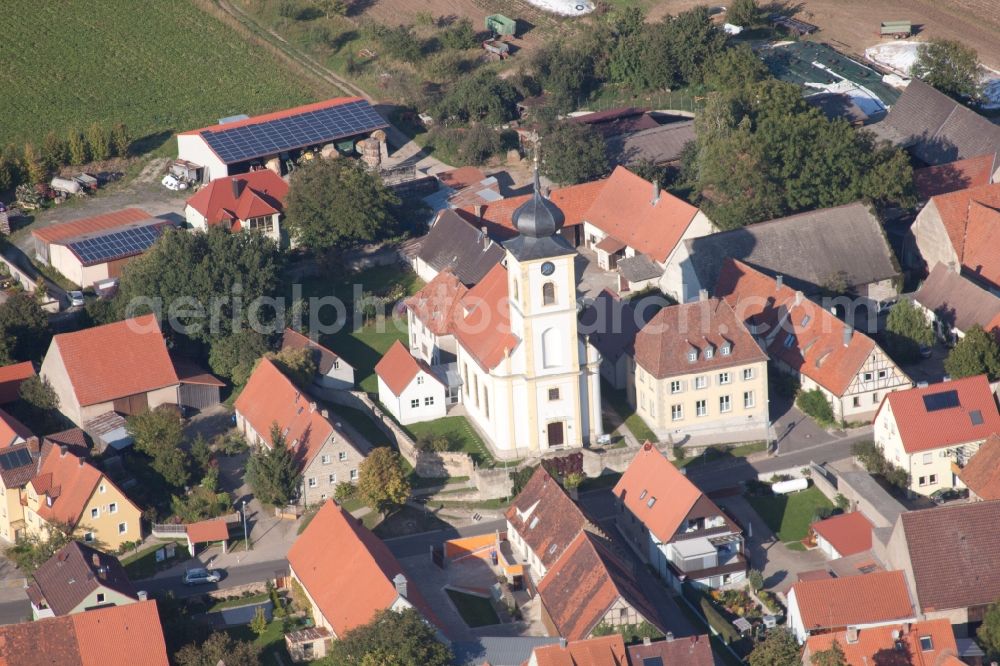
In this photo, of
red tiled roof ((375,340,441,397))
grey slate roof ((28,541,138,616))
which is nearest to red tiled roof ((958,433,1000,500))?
red tiled roof ((375,340,441,397))

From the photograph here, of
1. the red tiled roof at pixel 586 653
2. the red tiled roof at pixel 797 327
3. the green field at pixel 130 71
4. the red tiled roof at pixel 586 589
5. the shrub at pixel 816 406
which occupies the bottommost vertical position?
the green field at pixel 130 71

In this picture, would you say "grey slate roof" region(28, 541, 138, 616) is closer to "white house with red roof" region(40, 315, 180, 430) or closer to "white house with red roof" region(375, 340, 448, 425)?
"white house with red roof" region(40, 315, 180, 430)

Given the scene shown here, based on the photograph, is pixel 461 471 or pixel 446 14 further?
pixel 446 14

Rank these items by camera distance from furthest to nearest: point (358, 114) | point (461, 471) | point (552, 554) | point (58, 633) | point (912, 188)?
point (358, 114), point (912, 188), point (461, 471), point (552, 554), point (58, 633)

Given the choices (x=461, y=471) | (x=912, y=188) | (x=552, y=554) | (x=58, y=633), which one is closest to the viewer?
(x=58, y=633)

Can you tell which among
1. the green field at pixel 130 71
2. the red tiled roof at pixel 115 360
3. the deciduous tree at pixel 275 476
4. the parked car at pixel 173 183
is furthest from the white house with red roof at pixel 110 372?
the green field at pixel 130 71

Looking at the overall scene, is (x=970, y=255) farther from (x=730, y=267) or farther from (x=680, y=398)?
(x=680, y=398)

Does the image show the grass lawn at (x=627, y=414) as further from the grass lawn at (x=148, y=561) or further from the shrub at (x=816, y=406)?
the grass lawn at (x=148, y=561)

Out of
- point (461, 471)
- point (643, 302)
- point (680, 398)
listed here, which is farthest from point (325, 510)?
point (643, 302)
